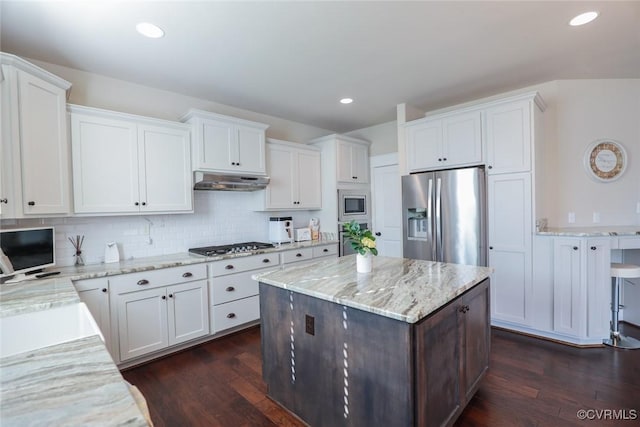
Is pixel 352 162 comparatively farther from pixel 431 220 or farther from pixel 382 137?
pixel 431 220

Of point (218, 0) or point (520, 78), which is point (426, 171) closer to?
point (520, 78)

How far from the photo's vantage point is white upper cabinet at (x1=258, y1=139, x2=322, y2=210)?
12.8ft

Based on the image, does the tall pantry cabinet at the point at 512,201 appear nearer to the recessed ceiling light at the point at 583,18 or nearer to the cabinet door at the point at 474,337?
the recessed ceiling light at the point at 583,18

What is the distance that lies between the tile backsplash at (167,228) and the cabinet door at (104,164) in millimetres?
316

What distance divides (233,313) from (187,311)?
49cm

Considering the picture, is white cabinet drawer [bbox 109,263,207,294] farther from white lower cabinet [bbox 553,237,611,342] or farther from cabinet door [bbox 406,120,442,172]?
white lower cabinet [bbox 553,237,611,342]

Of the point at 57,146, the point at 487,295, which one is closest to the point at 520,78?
the point at 487,295

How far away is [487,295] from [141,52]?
3.24 m

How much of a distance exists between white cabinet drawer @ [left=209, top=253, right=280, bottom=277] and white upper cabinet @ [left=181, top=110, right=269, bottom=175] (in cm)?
99

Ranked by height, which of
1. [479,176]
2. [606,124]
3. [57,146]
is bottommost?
[479,176]

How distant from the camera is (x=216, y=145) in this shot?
10.7ft

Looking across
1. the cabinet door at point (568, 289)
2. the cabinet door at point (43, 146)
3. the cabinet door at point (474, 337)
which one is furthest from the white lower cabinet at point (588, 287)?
the cabinet door at point (43, 146)

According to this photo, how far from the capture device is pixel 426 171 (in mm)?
3705

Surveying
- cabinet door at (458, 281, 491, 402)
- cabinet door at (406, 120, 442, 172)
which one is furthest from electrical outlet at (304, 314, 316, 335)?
cabinet door at (406, 120, 442, 172)
